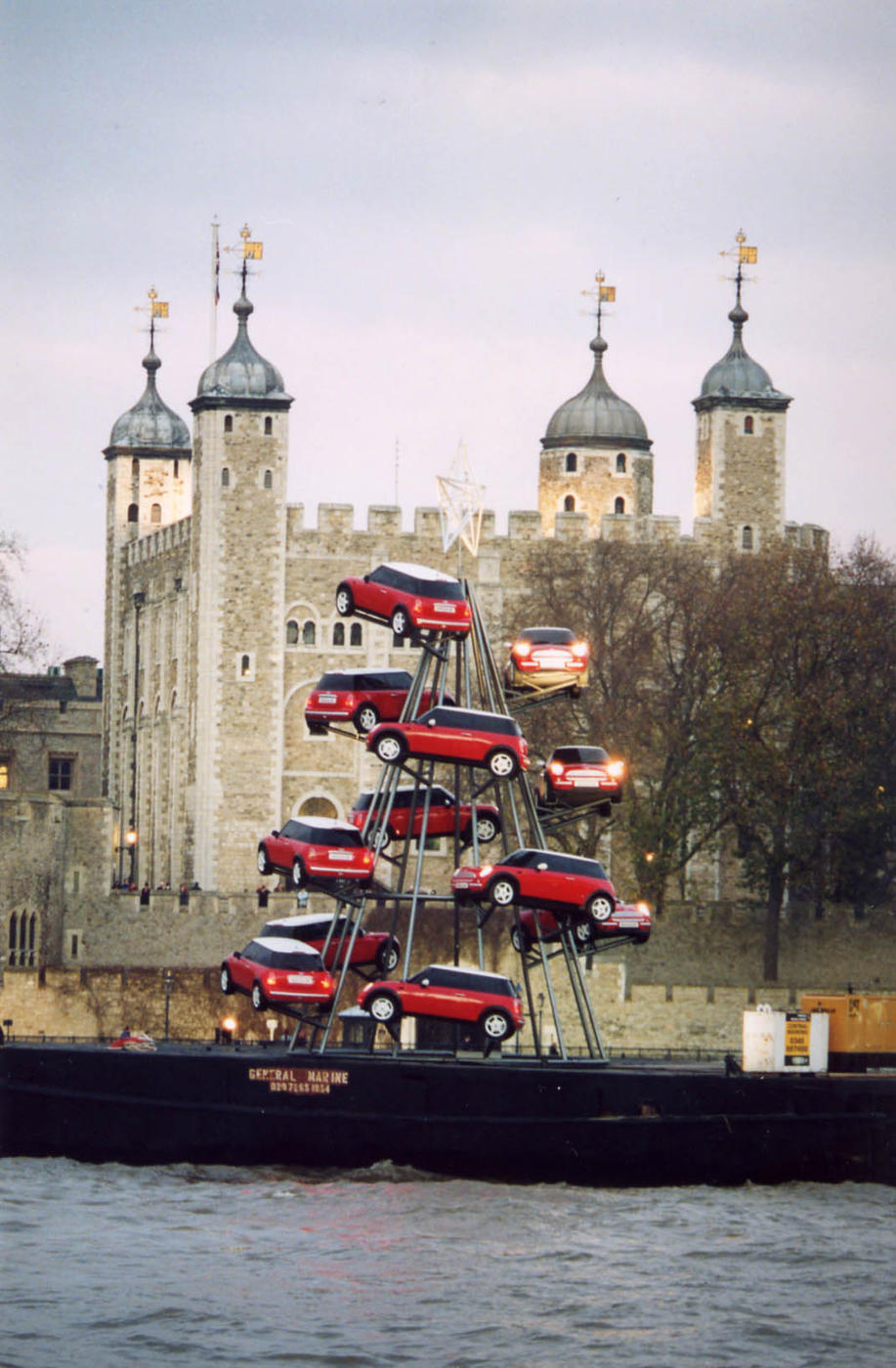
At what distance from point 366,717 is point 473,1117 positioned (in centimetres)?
814

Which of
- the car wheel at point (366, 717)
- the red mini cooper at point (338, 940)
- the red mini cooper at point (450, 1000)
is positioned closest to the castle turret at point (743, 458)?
the red mini cooper at point (338, 940)

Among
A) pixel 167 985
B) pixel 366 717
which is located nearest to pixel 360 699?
pixel 366 717

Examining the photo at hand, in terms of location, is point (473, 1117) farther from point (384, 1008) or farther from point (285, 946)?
point (285, 946)

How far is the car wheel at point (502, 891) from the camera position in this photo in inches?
2547

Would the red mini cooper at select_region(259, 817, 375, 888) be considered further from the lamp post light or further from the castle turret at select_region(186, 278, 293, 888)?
the castle turret at select_region(186, 278, 293, 888)

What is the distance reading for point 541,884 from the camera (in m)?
65.3


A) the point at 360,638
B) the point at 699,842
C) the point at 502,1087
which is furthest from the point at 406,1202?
the point at 360,638

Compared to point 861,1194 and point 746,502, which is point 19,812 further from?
point 861,1194

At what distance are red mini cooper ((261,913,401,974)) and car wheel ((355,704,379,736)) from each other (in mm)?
3647

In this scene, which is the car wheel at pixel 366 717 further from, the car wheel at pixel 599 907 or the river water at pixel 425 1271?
the river water at pixel 425 1271

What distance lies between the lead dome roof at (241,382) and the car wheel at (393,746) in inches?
1836

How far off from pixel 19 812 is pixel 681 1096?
112 feet

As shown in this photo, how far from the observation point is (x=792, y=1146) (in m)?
65.9

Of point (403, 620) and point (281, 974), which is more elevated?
point (403, 620)
